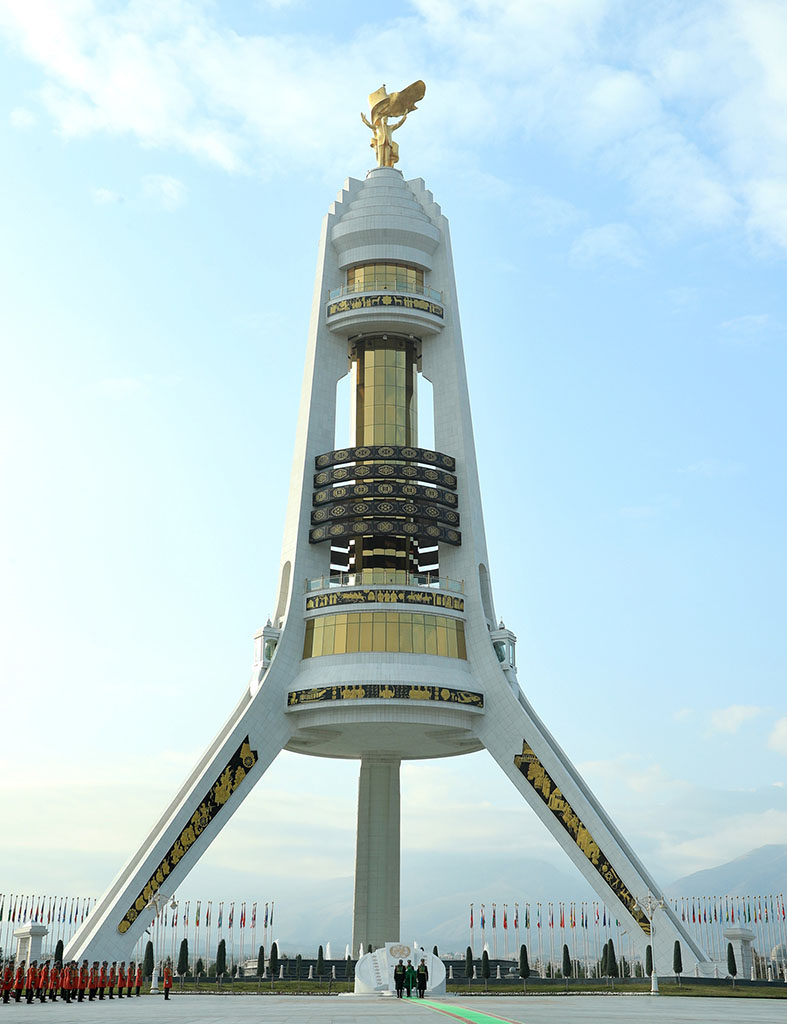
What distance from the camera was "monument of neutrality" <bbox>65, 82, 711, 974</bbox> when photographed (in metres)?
62.4

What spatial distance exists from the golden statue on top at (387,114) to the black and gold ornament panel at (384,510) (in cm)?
2858

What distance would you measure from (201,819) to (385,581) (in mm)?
17426

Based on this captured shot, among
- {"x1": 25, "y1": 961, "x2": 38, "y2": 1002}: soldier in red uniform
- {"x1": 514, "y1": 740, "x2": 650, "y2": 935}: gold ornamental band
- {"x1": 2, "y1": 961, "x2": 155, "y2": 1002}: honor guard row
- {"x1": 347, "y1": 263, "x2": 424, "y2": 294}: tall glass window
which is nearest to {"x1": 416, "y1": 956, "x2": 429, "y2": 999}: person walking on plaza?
{"x1": 2, "y1": 961, "x2": 155, "y2": 1002}: honor guard row

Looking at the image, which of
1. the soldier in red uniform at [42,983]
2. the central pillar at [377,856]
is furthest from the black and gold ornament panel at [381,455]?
the soldier in red uniform at [42,983]

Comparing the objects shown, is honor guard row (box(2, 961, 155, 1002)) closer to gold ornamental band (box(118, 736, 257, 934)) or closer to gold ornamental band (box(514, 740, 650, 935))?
gold ornamental band (box(118, 736, 257, 934))

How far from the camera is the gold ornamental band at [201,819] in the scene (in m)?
58.9

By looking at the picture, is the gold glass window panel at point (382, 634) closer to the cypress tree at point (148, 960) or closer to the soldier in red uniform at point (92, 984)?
the cypress tree at point (148, 960)

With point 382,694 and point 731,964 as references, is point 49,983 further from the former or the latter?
point 731,964

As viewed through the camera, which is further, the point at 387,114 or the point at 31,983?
the point at 387,114

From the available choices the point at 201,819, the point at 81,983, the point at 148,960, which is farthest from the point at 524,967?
the point at 81,983

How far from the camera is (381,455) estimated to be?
71.6 metres

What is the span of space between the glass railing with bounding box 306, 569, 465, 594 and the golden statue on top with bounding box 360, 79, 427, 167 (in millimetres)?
33067

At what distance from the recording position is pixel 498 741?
66.6 m

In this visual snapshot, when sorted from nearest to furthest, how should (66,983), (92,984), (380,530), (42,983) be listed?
(66,983) < (42,983) < (92,984) < (380,530)
